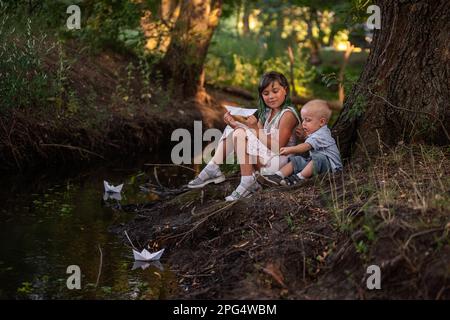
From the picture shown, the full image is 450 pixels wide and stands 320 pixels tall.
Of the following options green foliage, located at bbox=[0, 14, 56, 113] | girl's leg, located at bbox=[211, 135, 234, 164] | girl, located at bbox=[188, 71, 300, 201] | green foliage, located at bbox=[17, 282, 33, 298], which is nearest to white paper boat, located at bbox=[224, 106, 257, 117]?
girl, located at bbox=[188, 71, 300, 201]

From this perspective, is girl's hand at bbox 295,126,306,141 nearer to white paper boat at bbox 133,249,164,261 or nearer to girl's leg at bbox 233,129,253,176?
girl's leg at bbox 233,129,253,176

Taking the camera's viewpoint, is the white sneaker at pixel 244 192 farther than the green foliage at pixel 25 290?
Yes

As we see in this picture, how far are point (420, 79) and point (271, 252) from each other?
2.23 metres

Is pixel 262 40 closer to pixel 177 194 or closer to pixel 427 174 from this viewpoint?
pixel 177 194

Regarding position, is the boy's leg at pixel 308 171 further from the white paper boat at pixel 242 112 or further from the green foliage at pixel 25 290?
the green foliage at pixel 25 290

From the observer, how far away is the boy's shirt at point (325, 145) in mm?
6566

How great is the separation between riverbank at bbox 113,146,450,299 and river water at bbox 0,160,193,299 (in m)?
0.26

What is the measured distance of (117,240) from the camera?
21.5 ft

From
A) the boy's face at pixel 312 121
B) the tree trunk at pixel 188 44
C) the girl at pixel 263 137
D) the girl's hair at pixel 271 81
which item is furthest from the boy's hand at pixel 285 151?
the tree trunk at pixel 188 44

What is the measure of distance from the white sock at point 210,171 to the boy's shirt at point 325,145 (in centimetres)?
101

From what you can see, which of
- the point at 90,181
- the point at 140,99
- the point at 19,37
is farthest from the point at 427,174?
the point at 140,99

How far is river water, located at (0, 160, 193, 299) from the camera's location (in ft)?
17.2

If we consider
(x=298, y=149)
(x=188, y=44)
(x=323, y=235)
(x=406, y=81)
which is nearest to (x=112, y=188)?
(x=298, y=149)
